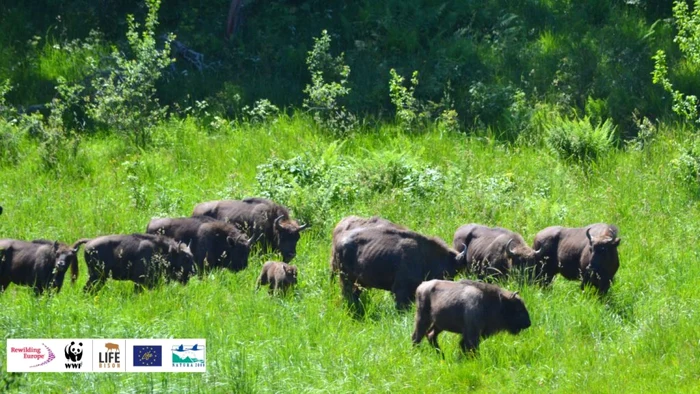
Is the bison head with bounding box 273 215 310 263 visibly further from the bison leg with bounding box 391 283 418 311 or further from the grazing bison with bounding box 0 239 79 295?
the grazing bison with bounding box 0 239 79 295

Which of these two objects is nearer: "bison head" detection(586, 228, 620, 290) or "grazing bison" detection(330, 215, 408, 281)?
"bison head" detection(586, 228, 620, 290)

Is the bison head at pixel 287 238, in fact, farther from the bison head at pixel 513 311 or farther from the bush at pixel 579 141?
the bush at pixel 579 141

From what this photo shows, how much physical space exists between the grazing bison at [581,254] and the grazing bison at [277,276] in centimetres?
331

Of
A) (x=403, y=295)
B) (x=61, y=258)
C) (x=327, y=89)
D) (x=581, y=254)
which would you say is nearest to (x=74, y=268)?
(x=61, y=258)

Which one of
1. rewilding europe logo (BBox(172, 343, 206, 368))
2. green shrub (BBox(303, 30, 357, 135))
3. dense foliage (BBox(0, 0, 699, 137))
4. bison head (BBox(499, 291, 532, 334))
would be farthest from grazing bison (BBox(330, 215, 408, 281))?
dense foliage (BBox(0, 0, 699, 137))

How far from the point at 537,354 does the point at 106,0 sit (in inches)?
634

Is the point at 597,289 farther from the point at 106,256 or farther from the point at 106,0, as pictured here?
the point at 106,0

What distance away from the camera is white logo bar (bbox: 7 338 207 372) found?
12422 mm

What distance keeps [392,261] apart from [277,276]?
62.9 inches

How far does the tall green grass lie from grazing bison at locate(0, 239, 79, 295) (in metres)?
0.22

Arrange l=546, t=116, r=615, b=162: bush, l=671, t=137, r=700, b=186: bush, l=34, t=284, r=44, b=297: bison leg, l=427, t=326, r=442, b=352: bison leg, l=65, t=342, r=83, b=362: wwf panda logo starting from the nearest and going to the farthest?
l=65, t=342, r=83, b=362: wwf panda logo < l=427, t=326, r=442, b=352: bison leg < l=34, t=284, r=44, b=297: bison leg < l=671, t=137, r=700, b=186: bush < l=546, t=116, r=615, b=162: bush

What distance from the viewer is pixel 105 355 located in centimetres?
1259

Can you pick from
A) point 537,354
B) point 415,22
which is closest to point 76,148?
point 415,22

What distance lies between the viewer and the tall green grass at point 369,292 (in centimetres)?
1284
